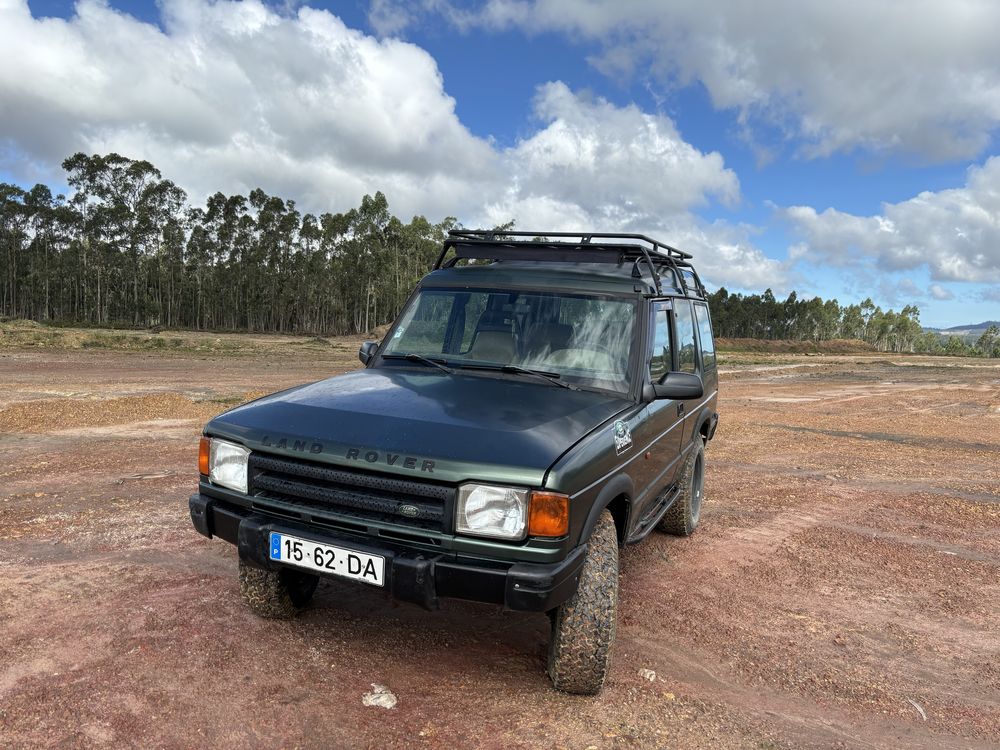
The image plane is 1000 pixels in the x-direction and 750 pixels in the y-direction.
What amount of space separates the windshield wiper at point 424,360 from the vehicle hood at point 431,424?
184 mm

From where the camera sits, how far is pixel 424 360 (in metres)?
4.12

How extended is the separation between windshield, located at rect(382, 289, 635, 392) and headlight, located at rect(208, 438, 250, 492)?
4.35 ft

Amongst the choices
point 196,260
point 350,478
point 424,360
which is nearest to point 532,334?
point 424,360

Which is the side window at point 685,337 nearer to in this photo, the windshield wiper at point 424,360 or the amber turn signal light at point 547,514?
the windshield wiper at point 424,360

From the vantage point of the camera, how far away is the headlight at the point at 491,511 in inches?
109

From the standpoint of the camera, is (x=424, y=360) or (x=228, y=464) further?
(x=424, y=360)

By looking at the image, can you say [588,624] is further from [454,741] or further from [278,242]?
[278,242]

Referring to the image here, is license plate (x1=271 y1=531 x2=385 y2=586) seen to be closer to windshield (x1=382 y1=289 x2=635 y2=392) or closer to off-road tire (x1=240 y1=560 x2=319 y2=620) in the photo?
off-road tire (x1=240 y1=560 x2=319 y2=620)

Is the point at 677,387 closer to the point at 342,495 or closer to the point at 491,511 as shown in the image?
the point at 491,511

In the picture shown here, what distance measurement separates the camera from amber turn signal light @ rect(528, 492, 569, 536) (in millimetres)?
2770

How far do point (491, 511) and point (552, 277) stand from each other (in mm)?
1988

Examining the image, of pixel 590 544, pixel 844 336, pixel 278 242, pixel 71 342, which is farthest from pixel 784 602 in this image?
pixel 844 336

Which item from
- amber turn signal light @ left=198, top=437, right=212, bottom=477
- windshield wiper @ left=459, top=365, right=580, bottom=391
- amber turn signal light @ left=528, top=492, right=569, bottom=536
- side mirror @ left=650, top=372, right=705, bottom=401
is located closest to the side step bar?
side mirror @ left=650, top=372, right=705, bottom=401

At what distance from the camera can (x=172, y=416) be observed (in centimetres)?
1147
